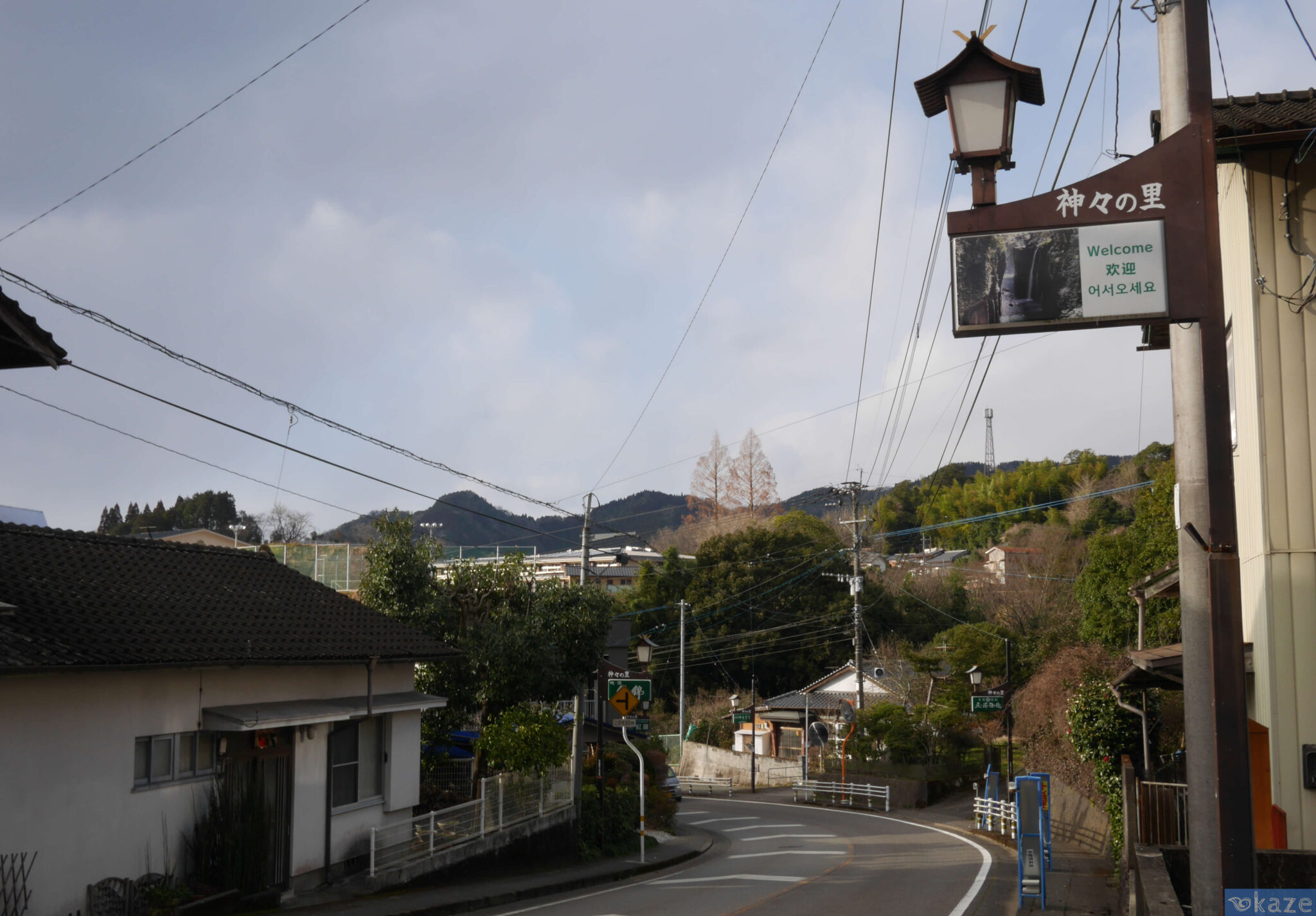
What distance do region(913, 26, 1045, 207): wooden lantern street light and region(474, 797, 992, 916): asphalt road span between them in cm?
1161

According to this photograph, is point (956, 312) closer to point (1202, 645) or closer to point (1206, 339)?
point (1206, 339)

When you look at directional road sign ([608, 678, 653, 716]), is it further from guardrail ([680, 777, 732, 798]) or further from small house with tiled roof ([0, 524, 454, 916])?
guardrail ([680, 777, 732, 798])

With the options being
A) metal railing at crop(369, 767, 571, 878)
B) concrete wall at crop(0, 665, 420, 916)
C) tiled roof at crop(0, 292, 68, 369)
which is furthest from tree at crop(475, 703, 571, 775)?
tiled roof at crop(0, 292, 68, 369)

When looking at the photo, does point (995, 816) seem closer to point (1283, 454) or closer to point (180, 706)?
point (1283, 454)

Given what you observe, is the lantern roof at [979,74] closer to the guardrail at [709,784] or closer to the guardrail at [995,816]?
the guardrail at [995,816]

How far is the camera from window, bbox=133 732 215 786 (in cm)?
1228

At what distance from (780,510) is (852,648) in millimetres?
21775

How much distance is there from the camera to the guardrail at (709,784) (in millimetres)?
47281

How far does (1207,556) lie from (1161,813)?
904 cm

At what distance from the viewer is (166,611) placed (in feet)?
46.1

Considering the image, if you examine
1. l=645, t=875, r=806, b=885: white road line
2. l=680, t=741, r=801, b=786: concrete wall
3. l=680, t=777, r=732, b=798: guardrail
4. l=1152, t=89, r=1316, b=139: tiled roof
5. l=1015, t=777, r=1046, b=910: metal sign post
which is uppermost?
l=1152, t=89, r=1316, b=139: tiled roof

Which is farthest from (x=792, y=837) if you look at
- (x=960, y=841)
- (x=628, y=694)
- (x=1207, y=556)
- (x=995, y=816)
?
(x=1207, y=556)

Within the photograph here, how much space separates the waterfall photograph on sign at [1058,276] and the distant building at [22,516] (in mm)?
17869

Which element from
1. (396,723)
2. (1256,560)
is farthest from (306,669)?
(1256,560)
